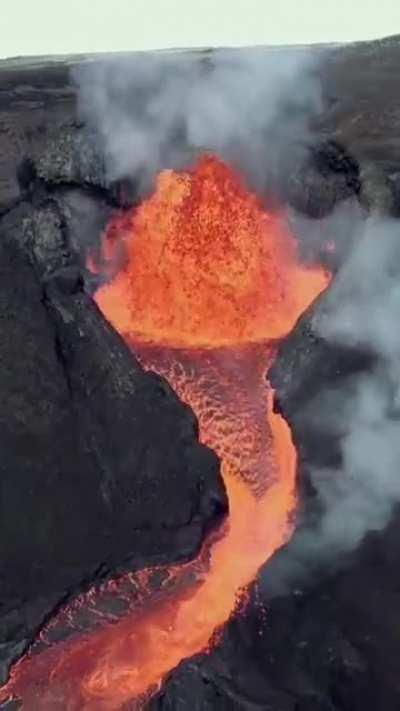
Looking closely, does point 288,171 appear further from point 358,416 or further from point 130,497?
point 130,497

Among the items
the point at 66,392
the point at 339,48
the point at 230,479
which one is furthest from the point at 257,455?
the point at 339,48

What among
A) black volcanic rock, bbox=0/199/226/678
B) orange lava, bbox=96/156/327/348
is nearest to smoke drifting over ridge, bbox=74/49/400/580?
orange lava, bbox=96/156/327/348

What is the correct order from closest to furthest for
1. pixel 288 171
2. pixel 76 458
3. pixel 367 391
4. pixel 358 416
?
pixel 76 458
pixel 358 416
pixel 367 391
pixel 288 171

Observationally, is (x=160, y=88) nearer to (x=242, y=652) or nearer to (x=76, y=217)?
(x=76, y=217)

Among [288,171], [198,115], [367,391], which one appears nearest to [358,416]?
[367,391]

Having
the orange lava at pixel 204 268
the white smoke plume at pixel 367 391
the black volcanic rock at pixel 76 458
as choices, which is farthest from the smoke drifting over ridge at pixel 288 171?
the black volcanic rock at pixel 76 458

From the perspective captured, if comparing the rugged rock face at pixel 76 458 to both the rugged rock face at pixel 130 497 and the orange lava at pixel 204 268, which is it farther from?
the orange lava at pixel 204 268
